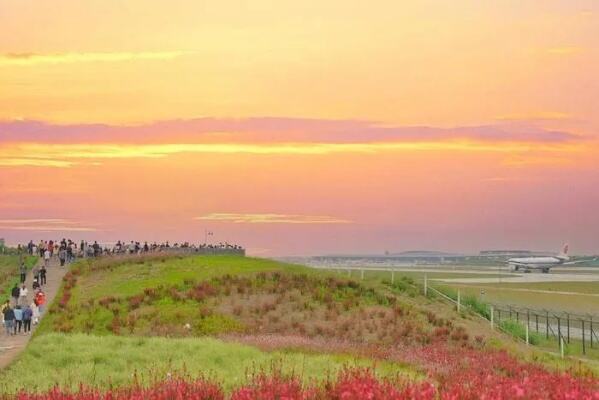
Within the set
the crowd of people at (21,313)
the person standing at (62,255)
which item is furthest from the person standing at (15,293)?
the person standing at (62,255)

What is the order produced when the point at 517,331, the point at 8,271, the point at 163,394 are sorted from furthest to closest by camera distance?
the point at 8,271 → the point at 517,331 → the point at 163,394

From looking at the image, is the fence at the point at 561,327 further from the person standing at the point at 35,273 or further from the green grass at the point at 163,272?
the person standing at the point at 35,273

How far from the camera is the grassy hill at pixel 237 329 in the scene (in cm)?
2012

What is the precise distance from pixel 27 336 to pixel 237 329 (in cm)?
762

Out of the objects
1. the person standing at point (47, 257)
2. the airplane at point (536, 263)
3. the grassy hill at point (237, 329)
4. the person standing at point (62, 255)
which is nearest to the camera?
the grassy hill at point (237, 329)

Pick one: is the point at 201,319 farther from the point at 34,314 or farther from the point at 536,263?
the point at 536,263

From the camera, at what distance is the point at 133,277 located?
47.3 metres

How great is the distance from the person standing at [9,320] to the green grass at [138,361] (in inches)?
386

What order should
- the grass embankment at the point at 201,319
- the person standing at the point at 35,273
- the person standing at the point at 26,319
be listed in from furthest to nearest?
the person standing at the point at 35,273 < the person standing at the point at 26,319 < the grass embankment at the point at 201,319

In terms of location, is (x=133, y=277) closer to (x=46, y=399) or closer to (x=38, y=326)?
(x=38, y=326)

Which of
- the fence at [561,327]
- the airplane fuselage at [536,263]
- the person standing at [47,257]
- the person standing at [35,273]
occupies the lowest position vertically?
the fence at [561,327]

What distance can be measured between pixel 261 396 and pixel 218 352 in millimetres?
11831

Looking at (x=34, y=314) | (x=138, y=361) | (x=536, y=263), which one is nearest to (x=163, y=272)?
(x=34, y=314)

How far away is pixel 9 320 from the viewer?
114ft
